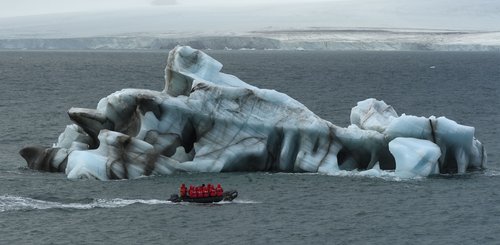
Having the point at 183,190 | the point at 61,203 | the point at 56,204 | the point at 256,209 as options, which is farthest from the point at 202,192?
the point at 56,204

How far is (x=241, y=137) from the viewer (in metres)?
76.0

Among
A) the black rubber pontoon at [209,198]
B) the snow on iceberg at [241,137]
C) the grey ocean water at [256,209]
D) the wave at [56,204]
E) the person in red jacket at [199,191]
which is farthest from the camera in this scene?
the snow on iceberg at [241,137]

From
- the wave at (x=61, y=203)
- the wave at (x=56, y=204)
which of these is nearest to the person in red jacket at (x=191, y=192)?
the wave at (x=61, y=203)

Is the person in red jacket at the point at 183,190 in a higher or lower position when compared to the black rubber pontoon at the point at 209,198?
higher

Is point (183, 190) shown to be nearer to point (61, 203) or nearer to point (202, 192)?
point (202, 192)

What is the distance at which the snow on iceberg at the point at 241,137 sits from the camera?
74.4 m

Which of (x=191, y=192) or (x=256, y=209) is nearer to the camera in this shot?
(x=256, y=209)

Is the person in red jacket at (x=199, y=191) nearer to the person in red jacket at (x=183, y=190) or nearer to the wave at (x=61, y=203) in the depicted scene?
the person in red jacket at (x=183, y=190)

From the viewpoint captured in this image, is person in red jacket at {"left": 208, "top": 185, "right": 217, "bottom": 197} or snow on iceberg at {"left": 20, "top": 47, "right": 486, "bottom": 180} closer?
person in red jacket at {"left": 208, "top": 185, "right": 217, "bottom": 197}

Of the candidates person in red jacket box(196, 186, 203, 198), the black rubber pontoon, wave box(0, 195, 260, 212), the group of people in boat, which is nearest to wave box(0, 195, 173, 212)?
wave box(0, 195, 260, 212)

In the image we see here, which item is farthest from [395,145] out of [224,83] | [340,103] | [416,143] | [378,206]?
[340,103]

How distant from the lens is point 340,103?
12850 centimetres

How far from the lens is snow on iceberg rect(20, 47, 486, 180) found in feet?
244

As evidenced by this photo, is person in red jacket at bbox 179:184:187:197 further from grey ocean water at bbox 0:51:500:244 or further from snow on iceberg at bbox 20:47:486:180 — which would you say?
snow on iceberg at bbox 20:47:486:180
